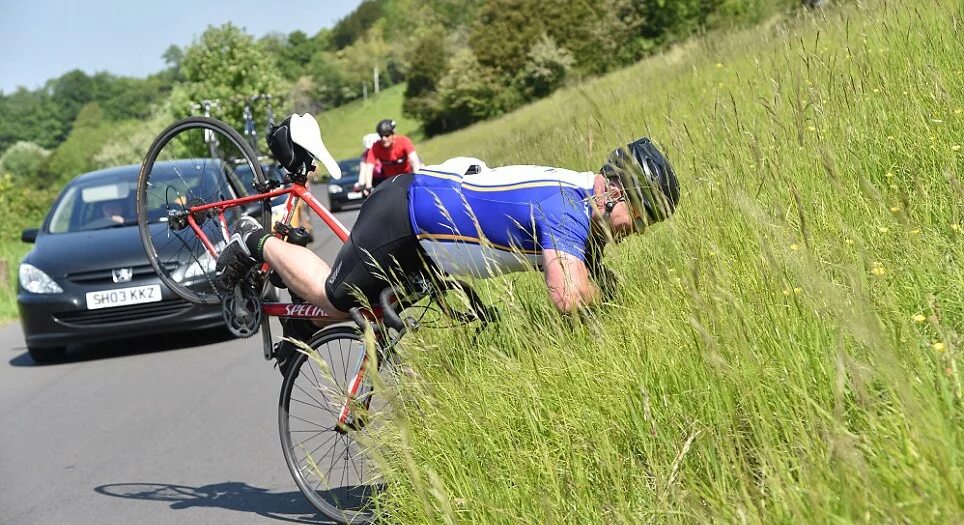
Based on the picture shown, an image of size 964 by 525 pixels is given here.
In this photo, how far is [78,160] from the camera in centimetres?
13388

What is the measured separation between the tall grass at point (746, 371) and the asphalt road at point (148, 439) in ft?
5.39

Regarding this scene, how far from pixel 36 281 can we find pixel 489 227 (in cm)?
750

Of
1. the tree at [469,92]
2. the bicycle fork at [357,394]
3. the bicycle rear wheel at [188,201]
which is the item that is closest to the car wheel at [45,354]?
the bicycle rear wheel at [188,201]

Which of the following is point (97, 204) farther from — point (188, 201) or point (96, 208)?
point (188, 201)

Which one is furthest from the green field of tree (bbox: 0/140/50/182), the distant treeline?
tree (bbox: 0/140/50/182)

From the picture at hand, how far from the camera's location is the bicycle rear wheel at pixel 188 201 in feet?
22.4

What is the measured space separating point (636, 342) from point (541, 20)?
267 ft

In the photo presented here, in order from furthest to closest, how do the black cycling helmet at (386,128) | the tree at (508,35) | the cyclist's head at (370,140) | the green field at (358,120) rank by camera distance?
1. the green field at (358,120)
2. the tree at (508,35)
3. the cyclist's head at (370,140)
4. the black cycling helmet at (386,128)

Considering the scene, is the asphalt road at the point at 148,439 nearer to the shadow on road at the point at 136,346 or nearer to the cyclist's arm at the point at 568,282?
the shadow on road at the point at 136,346

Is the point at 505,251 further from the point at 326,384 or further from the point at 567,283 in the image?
the point at 326,384

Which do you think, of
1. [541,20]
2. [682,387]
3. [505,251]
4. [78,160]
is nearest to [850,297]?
[682,387]

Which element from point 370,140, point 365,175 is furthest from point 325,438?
point 370,140

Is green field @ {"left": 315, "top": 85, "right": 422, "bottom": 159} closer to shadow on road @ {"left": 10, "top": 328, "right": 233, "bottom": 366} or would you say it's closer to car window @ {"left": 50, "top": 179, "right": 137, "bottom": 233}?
car window @ {"left": 50, "top": 179, "right": 137, "bottom": 233}

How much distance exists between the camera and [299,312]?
5902mm
